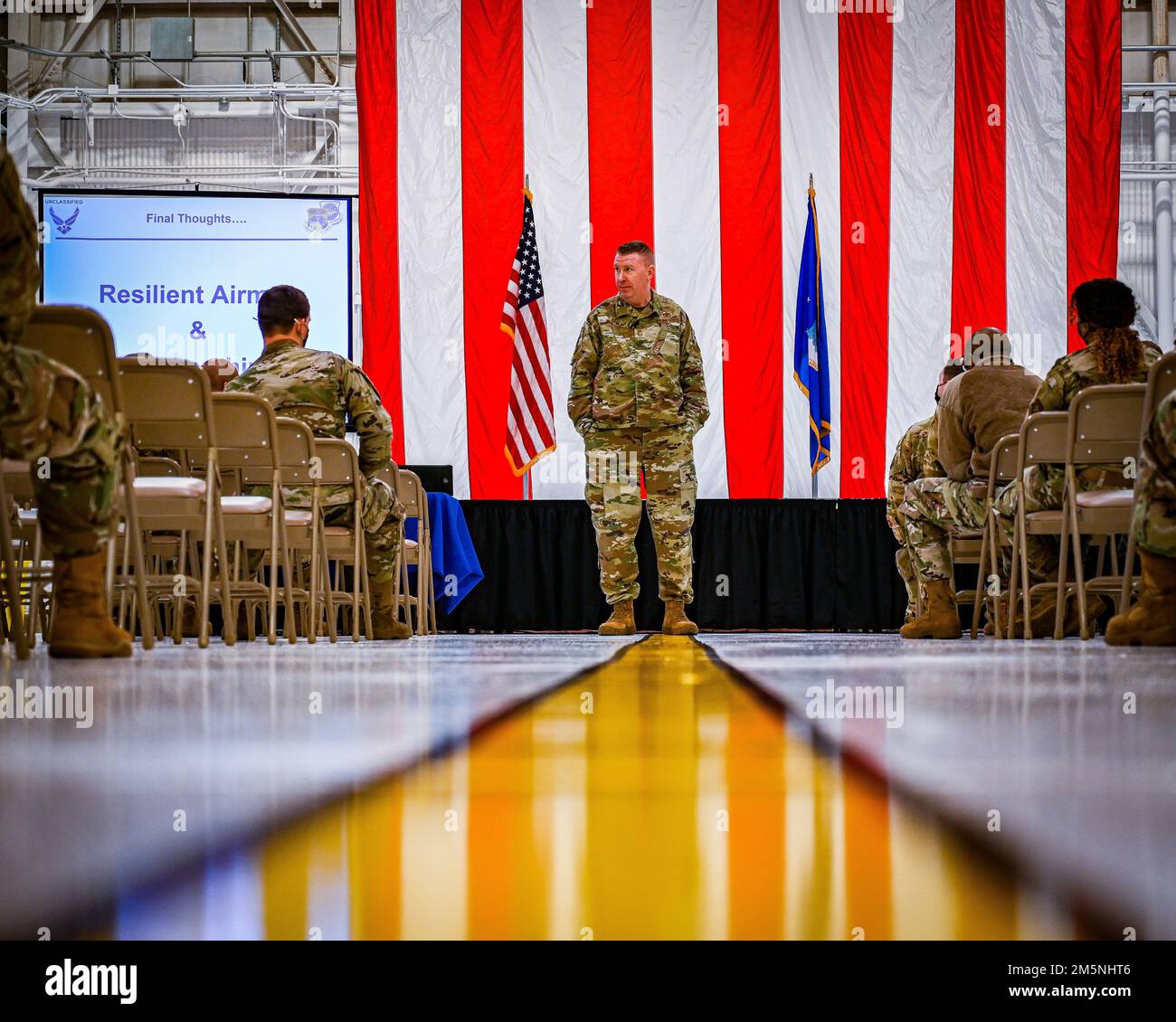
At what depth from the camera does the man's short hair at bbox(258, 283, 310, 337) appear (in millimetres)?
4699

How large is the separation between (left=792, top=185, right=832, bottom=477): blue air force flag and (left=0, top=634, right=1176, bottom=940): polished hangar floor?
6.30 meters

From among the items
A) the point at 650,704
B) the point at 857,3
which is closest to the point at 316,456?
the point at 650,704

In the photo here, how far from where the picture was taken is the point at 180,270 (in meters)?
8.82

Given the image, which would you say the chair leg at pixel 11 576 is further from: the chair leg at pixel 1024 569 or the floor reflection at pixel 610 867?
the chair leg at pixel 1024 569

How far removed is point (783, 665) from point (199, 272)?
24.0 ft

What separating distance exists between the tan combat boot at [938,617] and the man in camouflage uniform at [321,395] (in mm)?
2057

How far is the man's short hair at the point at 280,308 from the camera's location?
15.4ft

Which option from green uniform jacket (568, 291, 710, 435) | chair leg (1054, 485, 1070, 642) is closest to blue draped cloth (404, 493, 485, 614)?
green uniform jacket (568, 291, 710, 435)

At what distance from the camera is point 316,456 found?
13.6ft

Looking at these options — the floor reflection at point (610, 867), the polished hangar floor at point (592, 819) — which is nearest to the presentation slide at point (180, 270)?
the polished hangar floor at point (592, 819)

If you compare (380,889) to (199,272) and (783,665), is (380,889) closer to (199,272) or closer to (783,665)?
(783,665)

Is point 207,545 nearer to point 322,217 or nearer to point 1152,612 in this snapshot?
point 1152,612

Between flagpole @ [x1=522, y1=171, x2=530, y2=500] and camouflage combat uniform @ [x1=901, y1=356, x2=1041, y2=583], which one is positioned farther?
flagpole @ [x1=522, y1=171, x2=530, y2=500]

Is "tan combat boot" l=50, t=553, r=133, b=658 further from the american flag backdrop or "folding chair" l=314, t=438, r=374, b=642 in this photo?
the american flag backdrop
